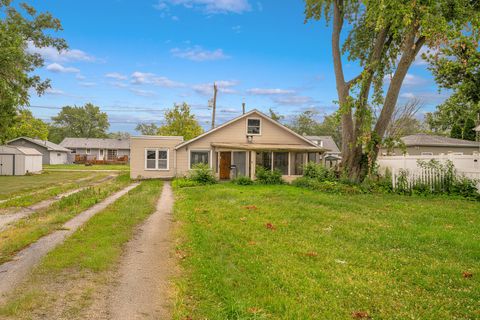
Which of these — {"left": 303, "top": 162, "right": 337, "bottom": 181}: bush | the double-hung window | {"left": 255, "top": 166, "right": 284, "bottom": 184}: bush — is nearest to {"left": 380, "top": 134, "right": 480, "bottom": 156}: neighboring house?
{"left": 303, "top": 162, "right": 337, "bottom": 181}: bush

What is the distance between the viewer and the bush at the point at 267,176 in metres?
21.8

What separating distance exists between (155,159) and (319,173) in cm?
1190

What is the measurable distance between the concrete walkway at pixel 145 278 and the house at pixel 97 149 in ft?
185

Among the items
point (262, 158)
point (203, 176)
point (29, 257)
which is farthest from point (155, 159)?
point (29, 257)

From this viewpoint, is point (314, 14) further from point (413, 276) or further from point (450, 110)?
point (413, 276)

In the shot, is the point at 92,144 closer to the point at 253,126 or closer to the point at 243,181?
the point at 253,126

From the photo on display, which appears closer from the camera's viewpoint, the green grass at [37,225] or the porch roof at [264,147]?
the green grass at [37,225]

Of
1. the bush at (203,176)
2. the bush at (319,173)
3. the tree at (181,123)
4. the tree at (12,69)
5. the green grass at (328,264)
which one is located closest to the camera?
the green grass at (328,264)

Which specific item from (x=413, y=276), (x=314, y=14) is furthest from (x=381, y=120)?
(x=413, y=276)

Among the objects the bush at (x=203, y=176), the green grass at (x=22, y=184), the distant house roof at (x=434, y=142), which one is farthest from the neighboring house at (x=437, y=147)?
the green grass at (x=22, y=184)

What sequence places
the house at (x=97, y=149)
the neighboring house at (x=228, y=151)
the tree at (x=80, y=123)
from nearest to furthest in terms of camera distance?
the neighboring house at (x=228, y=151), the house at (x=97, y=149), the tree at (x=80, y=123)

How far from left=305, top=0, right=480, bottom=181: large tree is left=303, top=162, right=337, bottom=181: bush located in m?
1.47

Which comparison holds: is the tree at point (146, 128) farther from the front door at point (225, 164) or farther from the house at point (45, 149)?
the front door at point (225, 164)

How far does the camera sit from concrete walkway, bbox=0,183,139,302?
489 cm
